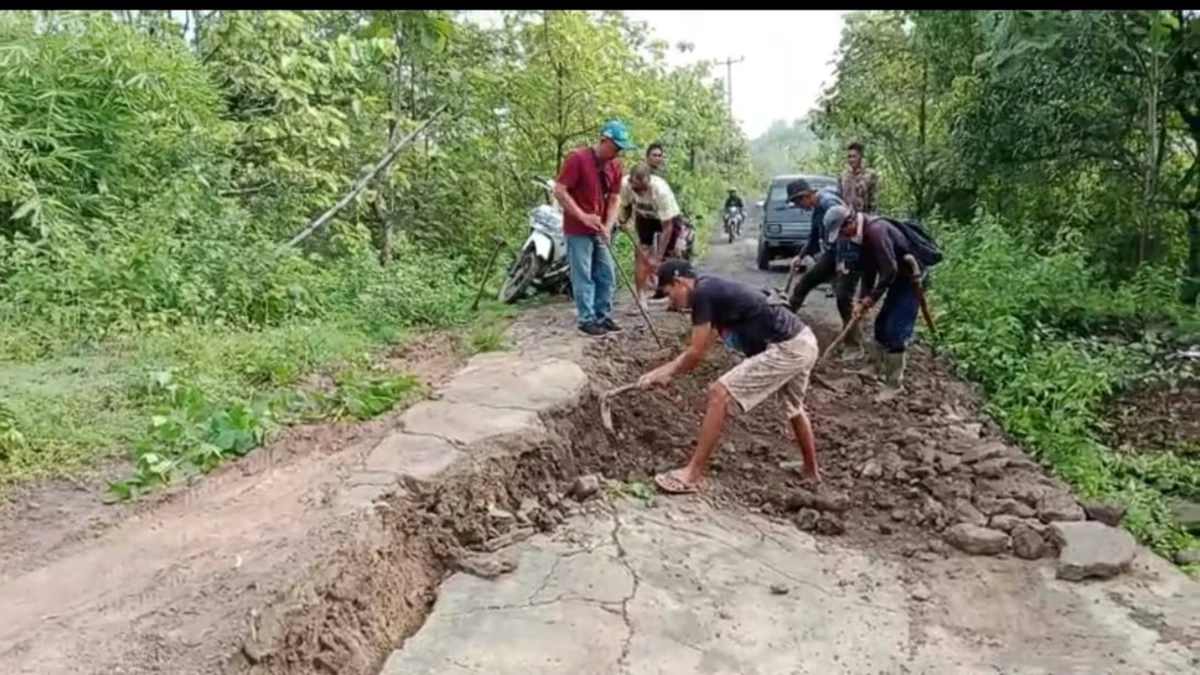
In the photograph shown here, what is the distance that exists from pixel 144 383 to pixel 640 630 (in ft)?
9.74

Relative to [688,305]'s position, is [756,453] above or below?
below

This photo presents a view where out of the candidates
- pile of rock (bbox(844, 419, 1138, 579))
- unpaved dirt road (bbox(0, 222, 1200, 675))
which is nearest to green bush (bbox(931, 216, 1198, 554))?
pile of rock (bbox(844, 419, 1138, 579))

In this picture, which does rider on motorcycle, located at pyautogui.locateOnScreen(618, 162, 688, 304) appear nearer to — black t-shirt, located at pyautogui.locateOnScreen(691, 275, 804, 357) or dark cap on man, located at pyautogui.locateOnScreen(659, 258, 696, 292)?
black t-shirt, located at pyautogui.locateOnScreen(691, 275, 804, 357)

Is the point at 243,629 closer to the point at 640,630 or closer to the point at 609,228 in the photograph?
the point at 640,630

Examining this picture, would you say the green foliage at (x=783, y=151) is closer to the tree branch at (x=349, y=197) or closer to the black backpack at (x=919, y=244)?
the tree branch at (x=349, y=197)

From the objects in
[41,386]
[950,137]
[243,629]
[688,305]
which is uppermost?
[950,137]

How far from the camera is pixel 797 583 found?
180 inches

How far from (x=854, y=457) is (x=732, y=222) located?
16887 millimetres

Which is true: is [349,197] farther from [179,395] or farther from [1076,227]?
[1076,227]

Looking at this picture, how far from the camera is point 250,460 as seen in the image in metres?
4.60

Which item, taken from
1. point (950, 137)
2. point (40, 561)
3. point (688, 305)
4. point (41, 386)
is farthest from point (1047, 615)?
point (950, 137)

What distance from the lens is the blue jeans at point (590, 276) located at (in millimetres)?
6941

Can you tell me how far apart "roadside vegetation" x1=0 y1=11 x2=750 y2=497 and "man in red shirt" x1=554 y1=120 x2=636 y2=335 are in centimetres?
72

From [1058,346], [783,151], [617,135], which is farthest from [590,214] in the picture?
[783,151]
